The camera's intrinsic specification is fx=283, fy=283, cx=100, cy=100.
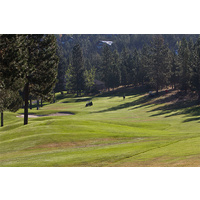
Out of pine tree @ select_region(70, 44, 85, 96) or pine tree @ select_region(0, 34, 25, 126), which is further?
pine tree @ select_region(70, 44, 85, 96)

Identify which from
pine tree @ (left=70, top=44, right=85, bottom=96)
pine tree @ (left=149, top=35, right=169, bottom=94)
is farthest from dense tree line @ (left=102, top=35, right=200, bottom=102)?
pine tree @ (left=70, top=44, right=85, bottom=96)

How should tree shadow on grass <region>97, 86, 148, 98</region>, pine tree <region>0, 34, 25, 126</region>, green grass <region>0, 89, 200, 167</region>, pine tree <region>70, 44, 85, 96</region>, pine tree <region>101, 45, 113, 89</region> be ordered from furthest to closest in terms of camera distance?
pine tree <region>101, 45, 113, 89</region> → pine tree <region>70, 44, 85, 96</region> → tree shadow on grass <region>97, 86, 148, 98</region> → pine tree <region>0, 34, 25, 126</region> → green grass <region>0, 89, 200, 167</region>

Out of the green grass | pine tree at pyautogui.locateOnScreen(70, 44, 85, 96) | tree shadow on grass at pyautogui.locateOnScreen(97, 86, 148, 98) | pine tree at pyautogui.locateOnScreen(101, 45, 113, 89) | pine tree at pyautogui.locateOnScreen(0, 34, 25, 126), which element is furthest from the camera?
pine tree at pyautogui.locateOnScreen(101, 45, 113, 89)

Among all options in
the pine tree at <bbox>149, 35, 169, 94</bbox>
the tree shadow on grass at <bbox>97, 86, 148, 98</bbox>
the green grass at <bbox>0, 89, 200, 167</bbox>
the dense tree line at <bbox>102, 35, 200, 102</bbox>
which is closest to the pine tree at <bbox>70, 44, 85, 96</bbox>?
the tree shadow on grass at <bbox>97, 86, 148, 98</bbox>

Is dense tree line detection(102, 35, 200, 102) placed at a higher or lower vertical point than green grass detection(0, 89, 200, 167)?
higher

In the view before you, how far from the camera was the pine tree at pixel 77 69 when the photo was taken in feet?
425

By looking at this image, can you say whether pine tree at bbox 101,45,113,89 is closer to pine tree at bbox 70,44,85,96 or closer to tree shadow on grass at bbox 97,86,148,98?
tree shadow on grass at bbox 97,86,148,98

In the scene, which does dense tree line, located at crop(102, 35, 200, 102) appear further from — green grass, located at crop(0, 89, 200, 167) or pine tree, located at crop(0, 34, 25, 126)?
pine tree, located at crop(0, 34, 25, 126)

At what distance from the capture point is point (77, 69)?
429ft

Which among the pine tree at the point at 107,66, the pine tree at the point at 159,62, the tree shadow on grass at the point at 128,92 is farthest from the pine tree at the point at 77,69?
the pine tree at the point at 159,62

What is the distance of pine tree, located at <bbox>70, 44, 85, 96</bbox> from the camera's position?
425 ft

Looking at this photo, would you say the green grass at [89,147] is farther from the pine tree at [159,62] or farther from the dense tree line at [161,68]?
the pine tree at [159,62]

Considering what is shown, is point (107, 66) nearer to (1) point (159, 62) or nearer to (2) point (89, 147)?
(1) point (159, 62)
